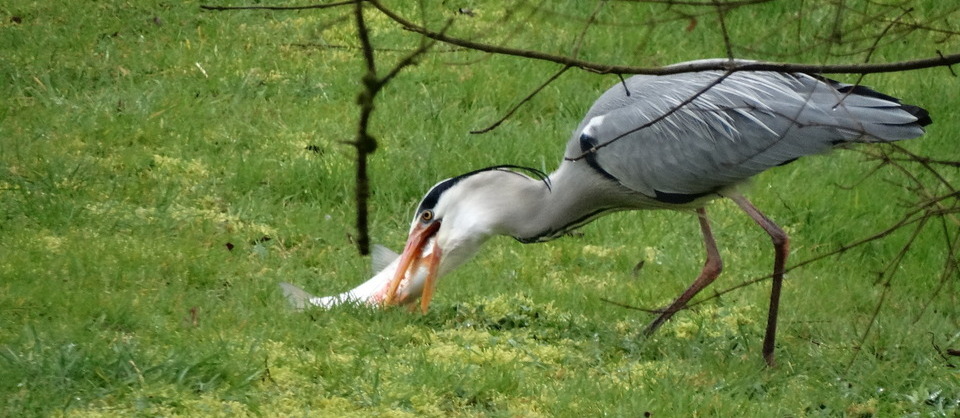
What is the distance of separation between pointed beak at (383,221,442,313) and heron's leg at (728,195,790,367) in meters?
1.53

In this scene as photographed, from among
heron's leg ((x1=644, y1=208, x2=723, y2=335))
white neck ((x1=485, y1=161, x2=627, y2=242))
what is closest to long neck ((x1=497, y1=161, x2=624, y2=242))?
white neck ((x1=485, y1=161, x2=627, y2=242))

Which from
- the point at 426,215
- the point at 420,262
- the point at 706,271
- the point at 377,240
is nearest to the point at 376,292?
the point at 420,262

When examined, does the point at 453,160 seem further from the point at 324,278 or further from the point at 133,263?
the point at 133,263

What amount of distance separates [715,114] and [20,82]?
4989mm

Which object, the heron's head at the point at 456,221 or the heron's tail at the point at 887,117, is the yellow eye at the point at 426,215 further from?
the heron's tail at the point at 887,117

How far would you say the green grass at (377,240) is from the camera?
4.97 m

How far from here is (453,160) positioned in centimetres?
832

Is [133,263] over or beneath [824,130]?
beneath

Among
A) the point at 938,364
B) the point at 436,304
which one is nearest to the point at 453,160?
the point at 436,304

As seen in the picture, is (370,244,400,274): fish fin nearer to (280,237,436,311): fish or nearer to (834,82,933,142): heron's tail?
(280,237,436,311): fish

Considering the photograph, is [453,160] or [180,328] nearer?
[180,328]

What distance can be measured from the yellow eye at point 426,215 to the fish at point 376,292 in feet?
0.34

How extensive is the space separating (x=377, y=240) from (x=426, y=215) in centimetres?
107

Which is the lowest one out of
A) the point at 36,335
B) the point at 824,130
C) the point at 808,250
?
the point at 808,250
